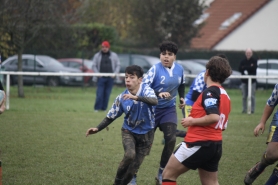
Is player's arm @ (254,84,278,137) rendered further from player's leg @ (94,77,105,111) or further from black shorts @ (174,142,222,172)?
player's leg @ (94,77,105,111)

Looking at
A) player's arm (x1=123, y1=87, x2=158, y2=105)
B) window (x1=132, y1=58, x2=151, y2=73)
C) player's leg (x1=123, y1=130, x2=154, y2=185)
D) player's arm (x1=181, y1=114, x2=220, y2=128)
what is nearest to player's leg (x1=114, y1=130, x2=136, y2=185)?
player's leg (x1=123, y1=130, x2=154, y2=185)

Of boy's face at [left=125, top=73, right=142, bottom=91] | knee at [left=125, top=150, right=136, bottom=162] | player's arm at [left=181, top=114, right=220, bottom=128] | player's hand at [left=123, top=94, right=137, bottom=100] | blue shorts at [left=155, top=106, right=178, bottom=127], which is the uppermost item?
boy's face at [left=125, top=73, right=142, bottom=91]

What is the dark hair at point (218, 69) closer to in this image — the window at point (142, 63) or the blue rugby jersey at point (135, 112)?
the blue rugby jersey at point (135, 112)

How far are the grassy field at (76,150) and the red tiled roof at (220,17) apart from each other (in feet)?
80.9

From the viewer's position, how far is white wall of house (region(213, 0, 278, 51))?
39.8 meters

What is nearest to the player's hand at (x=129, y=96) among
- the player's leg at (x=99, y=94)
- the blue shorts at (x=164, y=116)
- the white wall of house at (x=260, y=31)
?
the blue shorts at (x=164, y=116)

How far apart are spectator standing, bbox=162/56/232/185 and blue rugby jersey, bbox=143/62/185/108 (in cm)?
257

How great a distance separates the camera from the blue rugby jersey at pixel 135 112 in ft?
23.8

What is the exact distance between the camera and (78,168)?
863cm

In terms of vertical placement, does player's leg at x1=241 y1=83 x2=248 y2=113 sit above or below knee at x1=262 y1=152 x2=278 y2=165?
below

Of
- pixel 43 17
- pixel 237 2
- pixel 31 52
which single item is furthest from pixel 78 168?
pixel 237 2

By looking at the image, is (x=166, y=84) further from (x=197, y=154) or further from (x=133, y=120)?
(x=197, y=154)

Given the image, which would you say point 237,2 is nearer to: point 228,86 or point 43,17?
point 228,86

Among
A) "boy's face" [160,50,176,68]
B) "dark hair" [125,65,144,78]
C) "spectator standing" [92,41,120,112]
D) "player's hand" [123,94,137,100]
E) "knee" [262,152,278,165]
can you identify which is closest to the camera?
"player's hand" [123,94,137,100]
